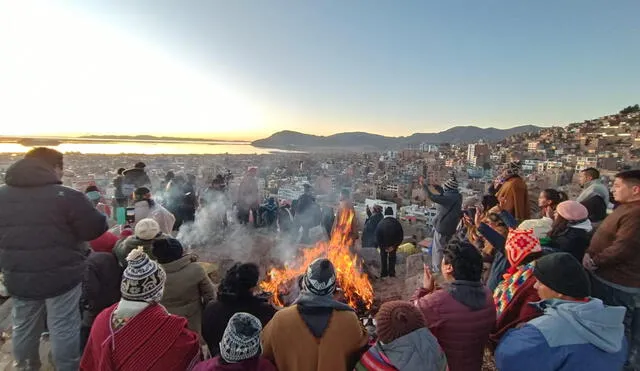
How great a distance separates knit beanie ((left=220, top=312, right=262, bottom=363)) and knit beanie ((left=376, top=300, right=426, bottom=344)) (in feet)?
2.60

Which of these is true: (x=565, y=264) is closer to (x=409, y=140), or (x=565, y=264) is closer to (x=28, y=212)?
(x=28, y=212)

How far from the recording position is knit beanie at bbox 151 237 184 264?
3.49m

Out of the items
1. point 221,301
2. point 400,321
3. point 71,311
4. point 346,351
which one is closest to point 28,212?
point 71,311

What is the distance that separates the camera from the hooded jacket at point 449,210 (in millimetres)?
6254

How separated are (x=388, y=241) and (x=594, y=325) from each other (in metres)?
5.15

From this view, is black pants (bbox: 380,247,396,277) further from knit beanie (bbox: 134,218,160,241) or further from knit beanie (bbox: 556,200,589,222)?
knit beanie (bbox: 134,218,160,241)

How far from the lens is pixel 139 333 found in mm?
2180

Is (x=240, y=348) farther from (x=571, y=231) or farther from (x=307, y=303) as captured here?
(x=571, y=231)

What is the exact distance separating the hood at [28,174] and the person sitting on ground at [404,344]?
3.37 meters

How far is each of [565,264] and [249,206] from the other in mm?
9217

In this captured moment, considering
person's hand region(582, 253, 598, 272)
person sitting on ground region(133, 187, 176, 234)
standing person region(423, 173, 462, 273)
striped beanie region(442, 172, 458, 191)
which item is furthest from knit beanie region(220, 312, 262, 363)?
striped beanie region(442, 172, 458, 191)

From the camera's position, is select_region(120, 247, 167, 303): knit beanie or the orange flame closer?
select_region(120, 247, 167, 303): knit beanie

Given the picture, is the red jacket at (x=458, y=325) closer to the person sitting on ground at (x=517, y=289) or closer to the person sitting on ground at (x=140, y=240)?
the person sitting on ground at (x=517, y=289)

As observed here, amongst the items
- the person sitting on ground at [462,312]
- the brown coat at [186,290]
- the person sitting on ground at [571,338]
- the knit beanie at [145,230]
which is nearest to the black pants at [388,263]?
the brown coat at [186,290]
